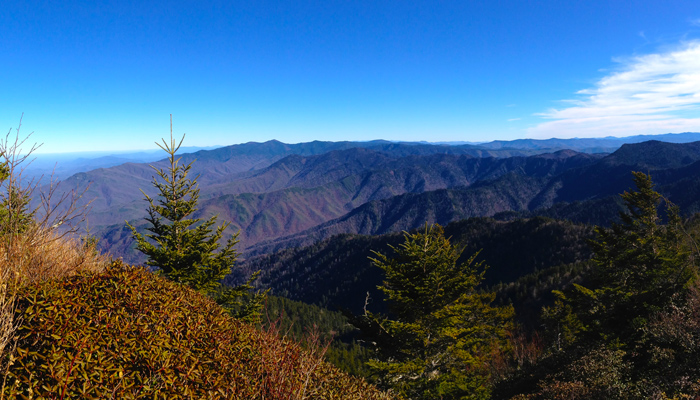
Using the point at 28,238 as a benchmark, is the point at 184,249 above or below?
below

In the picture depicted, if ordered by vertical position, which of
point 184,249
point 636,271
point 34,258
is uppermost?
point 34,258

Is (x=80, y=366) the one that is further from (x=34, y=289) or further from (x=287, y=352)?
(x=287, y=352)

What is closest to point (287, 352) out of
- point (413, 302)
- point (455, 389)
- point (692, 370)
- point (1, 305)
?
point (1, 305)

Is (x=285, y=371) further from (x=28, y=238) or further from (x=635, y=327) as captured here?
(x=635, y=327)

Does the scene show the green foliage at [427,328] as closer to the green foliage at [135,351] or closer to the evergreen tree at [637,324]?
the evergreen tree at [637,324]

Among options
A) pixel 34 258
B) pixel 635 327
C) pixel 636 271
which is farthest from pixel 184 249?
pixel 636 271

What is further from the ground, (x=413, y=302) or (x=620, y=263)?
(x=413, y=302)

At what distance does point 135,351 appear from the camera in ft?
15.6

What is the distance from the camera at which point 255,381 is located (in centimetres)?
547

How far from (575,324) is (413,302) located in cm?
2875

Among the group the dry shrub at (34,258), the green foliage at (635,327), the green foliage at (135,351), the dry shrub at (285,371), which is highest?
the dry shrub at (34,258)

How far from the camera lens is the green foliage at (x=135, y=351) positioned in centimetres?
407

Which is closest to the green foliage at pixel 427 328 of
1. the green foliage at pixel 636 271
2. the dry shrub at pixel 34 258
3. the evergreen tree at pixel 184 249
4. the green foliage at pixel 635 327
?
the green foliage at pixel 635 327

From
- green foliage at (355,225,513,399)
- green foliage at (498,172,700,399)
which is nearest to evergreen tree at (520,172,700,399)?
green foliage at (498,172,700,399)
